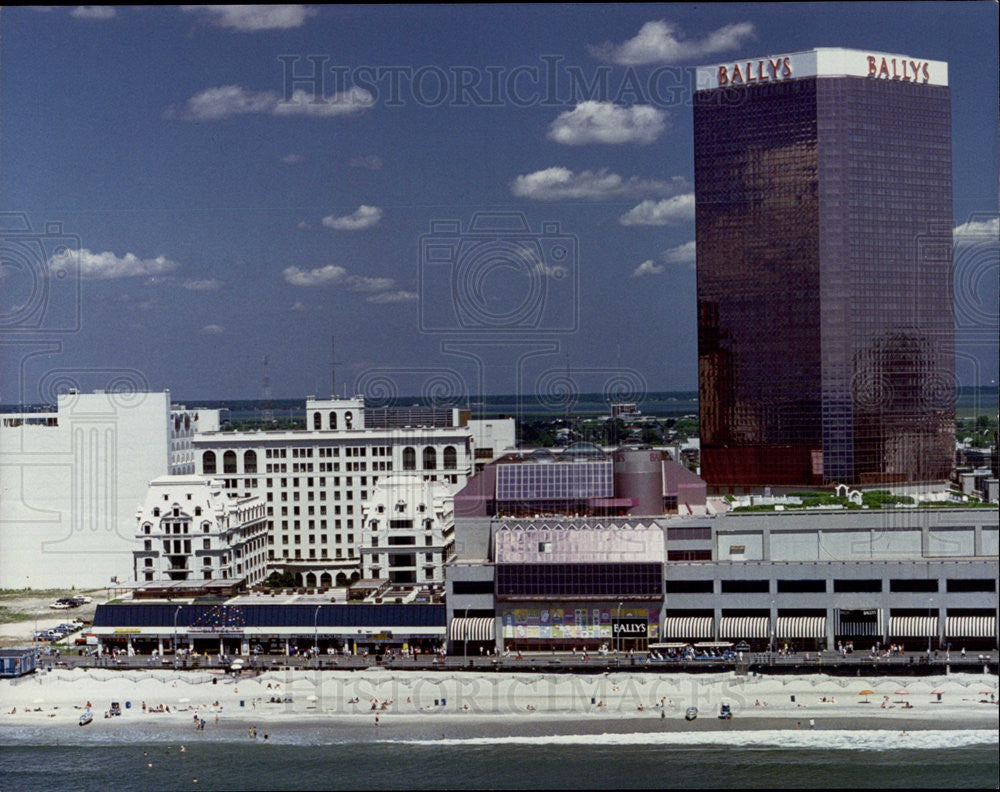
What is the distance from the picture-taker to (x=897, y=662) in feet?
50.3

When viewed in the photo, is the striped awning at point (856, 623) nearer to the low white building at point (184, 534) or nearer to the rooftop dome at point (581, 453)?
the rooftop dome at point (581, 453)

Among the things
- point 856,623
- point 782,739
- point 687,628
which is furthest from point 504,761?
point 856,623

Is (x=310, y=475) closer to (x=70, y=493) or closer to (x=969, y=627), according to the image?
(x=70, y=493)

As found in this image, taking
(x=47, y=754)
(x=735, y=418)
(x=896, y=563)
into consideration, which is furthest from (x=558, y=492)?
(x=735, y=418)

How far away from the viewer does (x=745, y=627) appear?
53.6 feet

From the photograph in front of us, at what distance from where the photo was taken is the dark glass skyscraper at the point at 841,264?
1006 inches

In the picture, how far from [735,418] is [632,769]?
15.6 meters

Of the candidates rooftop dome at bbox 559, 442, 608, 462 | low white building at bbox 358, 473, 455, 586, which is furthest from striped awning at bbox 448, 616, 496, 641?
rooftop dome at bbox 559, 442, 608, 462

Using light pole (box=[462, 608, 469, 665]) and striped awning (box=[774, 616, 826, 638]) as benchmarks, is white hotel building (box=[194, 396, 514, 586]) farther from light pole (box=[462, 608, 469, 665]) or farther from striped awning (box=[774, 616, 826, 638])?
striped awning (box=[774, 616, 826, 638])

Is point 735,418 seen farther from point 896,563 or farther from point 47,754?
point 47,754

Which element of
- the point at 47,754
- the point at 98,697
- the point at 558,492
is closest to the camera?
the point at 47,754

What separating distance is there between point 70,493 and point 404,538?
19.7 feet

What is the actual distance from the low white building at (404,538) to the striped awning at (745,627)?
5076mm

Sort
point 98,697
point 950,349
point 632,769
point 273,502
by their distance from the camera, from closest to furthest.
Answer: point 632,769 → point 98,697 → point 273,502 → point 950,349
